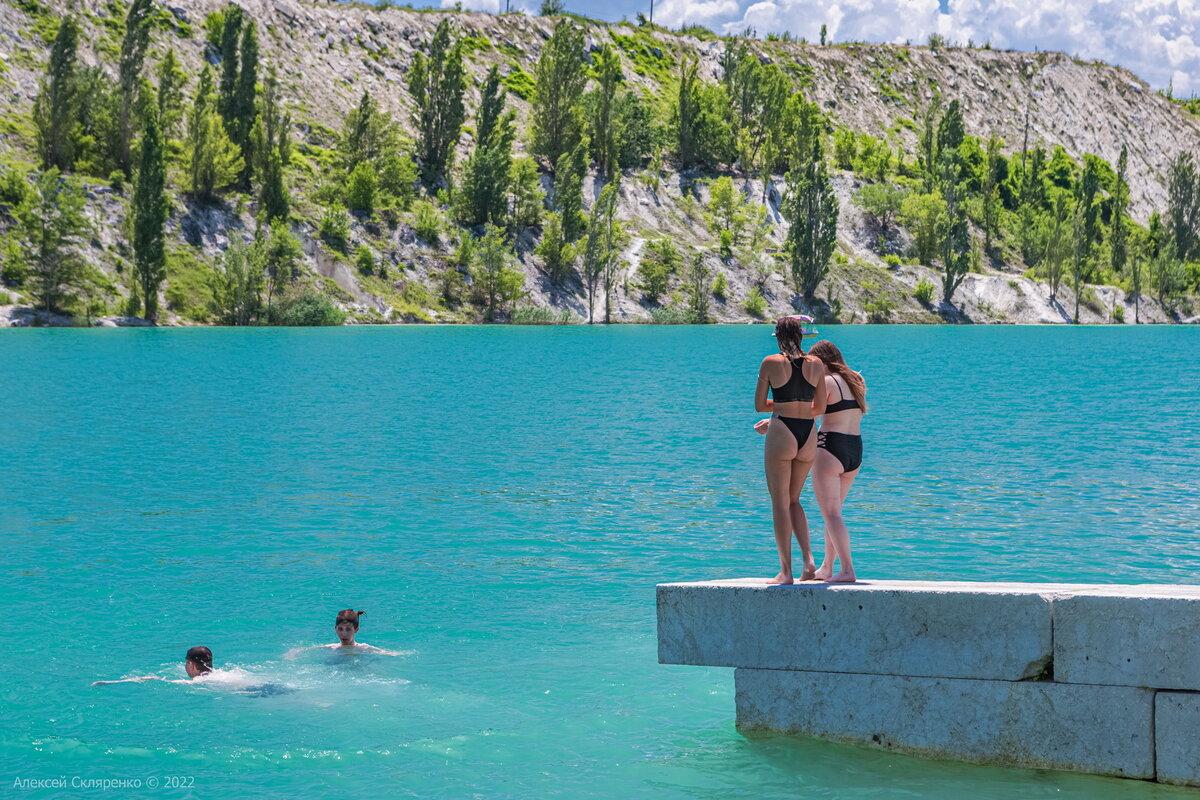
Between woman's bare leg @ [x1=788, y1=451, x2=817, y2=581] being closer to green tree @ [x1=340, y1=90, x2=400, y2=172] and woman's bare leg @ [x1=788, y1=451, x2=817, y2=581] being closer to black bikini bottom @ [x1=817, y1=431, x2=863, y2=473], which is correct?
black bikini bottom @ [x1=817, y1=431, x2=863, y2=473]

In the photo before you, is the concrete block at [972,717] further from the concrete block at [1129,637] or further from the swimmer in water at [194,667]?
the swimmer in water at [194,667]

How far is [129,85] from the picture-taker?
108m

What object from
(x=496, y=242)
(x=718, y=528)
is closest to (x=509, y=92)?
(x=496, y=242)

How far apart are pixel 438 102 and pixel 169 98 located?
2940 cm

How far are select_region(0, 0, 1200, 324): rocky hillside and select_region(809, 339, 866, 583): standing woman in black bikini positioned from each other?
92.8 metres

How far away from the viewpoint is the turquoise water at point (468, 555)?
11.4 metres

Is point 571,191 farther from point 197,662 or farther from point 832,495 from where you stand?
point 832,495

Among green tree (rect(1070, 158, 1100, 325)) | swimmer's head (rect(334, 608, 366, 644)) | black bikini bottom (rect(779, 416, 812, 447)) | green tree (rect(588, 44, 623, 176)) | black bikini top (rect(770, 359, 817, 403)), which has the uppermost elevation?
green tree (rect(588, 44, 623, 176))

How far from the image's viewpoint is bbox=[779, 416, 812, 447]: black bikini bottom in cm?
1080

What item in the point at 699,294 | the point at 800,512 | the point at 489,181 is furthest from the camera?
the point at 699,294

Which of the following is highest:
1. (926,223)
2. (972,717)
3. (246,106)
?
(246,106)

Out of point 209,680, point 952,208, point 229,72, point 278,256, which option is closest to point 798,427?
point 209,680

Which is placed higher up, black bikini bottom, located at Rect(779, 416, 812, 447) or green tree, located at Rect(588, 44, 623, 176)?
green tree, located at Rect(588, 44, 623, 176)

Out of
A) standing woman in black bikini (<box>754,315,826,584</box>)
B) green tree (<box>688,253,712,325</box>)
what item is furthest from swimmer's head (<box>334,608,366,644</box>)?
green tree (<box>688,253,712,325</box>)
